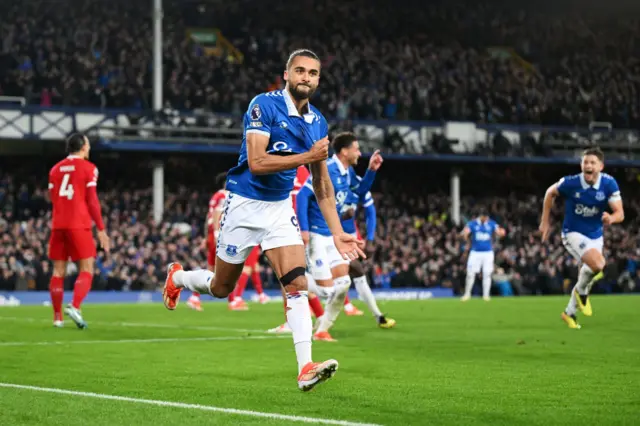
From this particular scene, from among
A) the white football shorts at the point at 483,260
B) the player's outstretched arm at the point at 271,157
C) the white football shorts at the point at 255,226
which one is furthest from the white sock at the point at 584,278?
the white football shorts at the point at 483,260

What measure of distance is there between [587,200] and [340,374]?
7.90m

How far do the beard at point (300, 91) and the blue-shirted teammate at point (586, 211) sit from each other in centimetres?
846

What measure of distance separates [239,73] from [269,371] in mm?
31787

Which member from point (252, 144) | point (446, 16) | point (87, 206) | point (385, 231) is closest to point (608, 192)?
point (87, 206)

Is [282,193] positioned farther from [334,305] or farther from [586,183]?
[586,183]

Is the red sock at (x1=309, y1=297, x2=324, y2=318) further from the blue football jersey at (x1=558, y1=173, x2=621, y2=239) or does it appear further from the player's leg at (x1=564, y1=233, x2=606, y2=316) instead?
the blue football jersey at (x1=558, y1=173, x2=621, y2=239)

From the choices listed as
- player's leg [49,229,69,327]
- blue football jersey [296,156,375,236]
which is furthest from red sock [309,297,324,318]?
player's leg [49,229,69,327]

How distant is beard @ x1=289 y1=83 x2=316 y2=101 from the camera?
8.16m

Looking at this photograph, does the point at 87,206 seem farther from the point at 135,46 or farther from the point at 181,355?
the point at 135,46

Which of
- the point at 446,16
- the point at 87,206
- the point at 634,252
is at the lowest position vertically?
the point at 634,252

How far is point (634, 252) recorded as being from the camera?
42.3m

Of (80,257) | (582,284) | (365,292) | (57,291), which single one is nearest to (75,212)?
(80,257)

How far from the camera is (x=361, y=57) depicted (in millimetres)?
44031

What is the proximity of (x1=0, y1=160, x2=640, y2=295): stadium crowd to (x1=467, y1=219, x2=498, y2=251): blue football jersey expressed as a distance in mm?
5337
